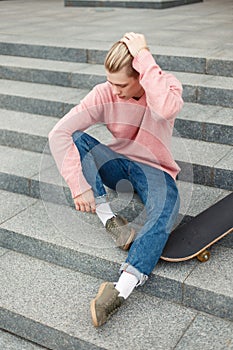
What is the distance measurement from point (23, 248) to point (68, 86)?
1993 mm

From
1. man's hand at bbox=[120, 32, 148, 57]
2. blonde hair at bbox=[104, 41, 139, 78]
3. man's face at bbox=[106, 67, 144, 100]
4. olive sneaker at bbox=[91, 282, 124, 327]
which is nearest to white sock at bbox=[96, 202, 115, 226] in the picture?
olive sneaker at bbox=[91, 282, 124, 327]

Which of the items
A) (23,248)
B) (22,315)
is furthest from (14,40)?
(22,315)

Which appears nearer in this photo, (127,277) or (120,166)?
(127,277)

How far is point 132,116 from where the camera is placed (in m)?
3.20

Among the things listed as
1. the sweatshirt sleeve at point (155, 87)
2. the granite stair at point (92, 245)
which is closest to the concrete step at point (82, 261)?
the granite stair at point (92, 245)

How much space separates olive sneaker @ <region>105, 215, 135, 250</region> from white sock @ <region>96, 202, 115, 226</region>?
0.03 metres

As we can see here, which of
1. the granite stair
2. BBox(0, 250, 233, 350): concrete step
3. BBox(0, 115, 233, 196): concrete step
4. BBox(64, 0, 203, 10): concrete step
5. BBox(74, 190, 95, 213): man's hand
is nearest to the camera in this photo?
BBox(0, 250, 233, 350): concrete step

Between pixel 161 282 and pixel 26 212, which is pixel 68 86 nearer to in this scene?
pixel 26 212

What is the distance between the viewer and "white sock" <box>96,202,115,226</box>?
325 cm

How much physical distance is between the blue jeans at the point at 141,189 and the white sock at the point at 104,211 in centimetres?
5

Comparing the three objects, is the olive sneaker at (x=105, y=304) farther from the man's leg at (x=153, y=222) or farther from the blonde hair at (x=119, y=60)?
the blonde hair at (x=119, y=60)

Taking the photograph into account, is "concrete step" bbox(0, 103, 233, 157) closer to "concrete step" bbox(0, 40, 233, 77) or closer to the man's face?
"concrete step" bbox(0, 40, 233, 77)

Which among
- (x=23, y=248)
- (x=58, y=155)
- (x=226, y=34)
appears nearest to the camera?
(x=58, y=155)

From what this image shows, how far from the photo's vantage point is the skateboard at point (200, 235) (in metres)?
3.03
